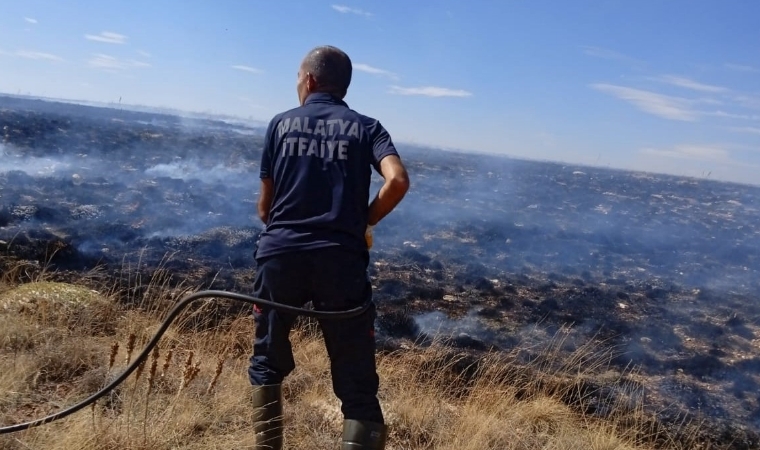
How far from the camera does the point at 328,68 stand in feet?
8.64

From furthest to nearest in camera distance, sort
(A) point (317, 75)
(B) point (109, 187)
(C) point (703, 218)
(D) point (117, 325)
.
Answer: (C) point (703, 218) → (B) point (109, 187) → (D) point (117, 325) → (A) point (317, 75)

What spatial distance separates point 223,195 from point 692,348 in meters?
12.5

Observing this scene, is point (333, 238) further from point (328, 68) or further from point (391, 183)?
point (328, 68)

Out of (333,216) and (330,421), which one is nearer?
(333,216)

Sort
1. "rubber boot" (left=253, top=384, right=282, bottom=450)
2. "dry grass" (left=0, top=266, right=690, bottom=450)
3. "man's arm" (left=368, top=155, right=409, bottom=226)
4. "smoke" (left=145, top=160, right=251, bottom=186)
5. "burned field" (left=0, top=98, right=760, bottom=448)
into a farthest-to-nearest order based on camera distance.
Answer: "smoke" (left=145, top=160, right=251, bottom=186) → "burned field" (left=0, top=98, right=760, bottom=448) → "dry grass" (left=0, top=266, right=690, bottom=450) → "rubber boot" (left=253, top=384, right=282, bottom=450) → "man's arm" (left=368, top=155, right=409, bottom=226)

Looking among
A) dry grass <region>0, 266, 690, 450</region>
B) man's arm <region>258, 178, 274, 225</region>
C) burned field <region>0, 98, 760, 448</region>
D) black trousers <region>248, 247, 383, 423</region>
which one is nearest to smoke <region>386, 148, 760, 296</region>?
burned field <region>0, 98, 760, 448</region>

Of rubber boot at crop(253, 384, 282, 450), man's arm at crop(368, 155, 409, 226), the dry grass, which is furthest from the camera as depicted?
the dry grass

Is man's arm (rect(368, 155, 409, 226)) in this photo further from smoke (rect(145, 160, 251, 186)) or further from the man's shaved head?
smoke (rect(145, 160, 251, 186))

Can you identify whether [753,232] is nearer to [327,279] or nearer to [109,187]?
[109,187]

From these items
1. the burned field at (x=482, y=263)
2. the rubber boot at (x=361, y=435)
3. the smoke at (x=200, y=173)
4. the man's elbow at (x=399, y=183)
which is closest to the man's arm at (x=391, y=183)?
the man's elbow at (x=399, y=183)

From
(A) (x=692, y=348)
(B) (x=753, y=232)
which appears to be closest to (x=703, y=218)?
(B) (x=753, y=232)

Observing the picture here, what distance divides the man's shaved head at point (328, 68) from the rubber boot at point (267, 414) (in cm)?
136

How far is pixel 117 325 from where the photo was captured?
483 centimetres

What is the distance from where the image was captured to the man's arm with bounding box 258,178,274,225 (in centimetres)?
270
